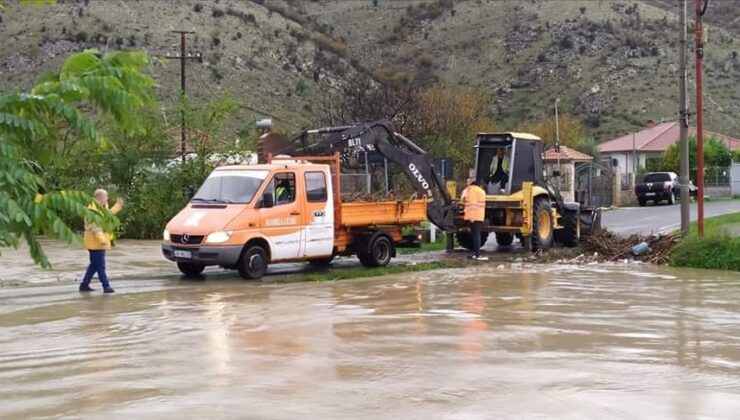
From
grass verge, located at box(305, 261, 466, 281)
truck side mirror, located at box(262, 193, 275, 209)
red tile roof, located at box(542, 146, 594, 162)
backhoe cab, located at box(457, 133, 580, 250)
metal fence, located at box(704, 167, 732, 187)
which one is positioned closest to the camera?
Result: truck side mirror, located at box(262, 193, 275, 209)

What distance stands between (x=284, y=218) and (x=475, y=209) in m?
5.06

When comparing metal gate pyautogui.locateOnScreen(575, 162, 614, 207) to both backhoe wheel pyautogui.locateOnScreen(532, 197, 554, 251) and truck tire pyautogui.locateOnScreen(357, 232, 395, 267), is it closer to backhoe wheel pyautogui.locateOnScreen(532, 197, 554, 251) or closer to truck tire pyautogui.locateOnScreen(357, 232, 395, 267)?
backhoe wheel pyautogui.locateOnScreen(532, 197, 554, 251)

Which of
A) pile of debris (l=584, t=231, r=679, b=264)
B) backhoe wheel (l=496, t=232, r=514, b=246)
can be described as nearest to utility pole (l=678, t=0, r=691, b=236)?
pile of debris (l=584, t=231, r=679, b=264)

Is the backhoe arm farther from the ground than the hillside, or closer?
closer

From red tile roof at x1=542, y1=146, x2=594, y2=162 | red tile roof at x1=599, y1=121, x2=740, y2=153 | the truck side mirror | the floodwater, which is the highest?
red tile roof at x1=599, y1=121, x2=740, y2=153

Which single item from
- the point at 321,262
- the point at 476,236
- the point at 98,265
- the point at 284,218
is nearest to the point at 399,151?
the point at 476,236

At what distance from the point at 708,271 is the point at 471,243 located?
6087 mm

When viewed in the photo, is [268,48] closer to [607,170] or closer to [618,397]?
[607,170]

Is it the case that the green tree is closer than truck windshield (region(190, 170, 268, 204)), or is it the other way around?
the green tree

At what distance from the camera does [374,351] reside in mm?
10156

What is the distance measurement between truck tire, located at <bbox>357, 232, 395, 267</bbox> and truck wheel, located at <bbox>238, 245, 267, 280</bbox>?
2.61 metres

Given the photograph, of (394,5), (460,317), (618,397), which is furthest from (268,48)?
(618,397)

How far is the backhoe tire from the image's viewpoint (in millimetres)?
16969

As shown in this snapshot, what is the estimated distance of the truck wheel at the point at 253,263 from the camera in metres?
17.0
